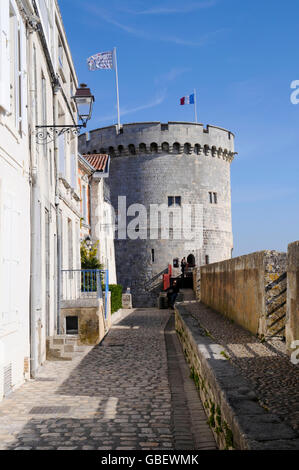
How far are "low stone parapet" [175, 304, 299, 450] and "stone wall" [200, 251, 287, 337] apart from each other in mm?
1485

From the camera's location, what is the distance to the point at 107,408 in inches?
238

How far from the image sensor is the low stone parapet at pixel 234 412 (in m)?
3.17

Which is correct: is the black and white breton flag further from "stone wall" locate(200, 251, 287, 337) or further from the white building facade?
the white building facade

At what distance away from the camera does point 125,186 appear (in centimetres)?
3494

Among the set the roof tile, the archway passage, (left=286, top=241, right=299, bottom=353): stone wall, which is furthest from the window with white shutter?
the archway passage

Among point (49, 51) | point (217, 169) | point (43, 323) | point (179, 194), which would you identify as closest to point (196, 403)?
point (43, 323)

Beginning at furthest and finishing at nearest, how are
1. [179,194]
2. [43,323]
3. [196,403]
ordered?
[179,194], [43,323], [196,403]

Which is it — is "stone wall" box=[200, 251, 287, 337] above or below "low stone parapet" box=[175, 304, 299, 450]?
above

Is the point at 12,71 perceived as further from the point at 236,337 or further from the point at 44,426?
the point at 236,337

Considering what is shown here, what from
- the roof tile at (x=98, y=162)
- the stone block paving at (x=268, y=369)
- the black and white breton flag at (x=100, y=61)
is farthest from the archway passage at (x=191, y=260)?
the stone block paving at (x=268, y=369)

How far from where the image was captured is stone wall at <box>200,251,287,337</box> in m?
7.55

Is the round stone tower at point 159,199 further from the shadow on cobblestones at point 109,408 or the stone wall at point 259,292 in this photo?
the shadow on cobblestones at point 109,408
